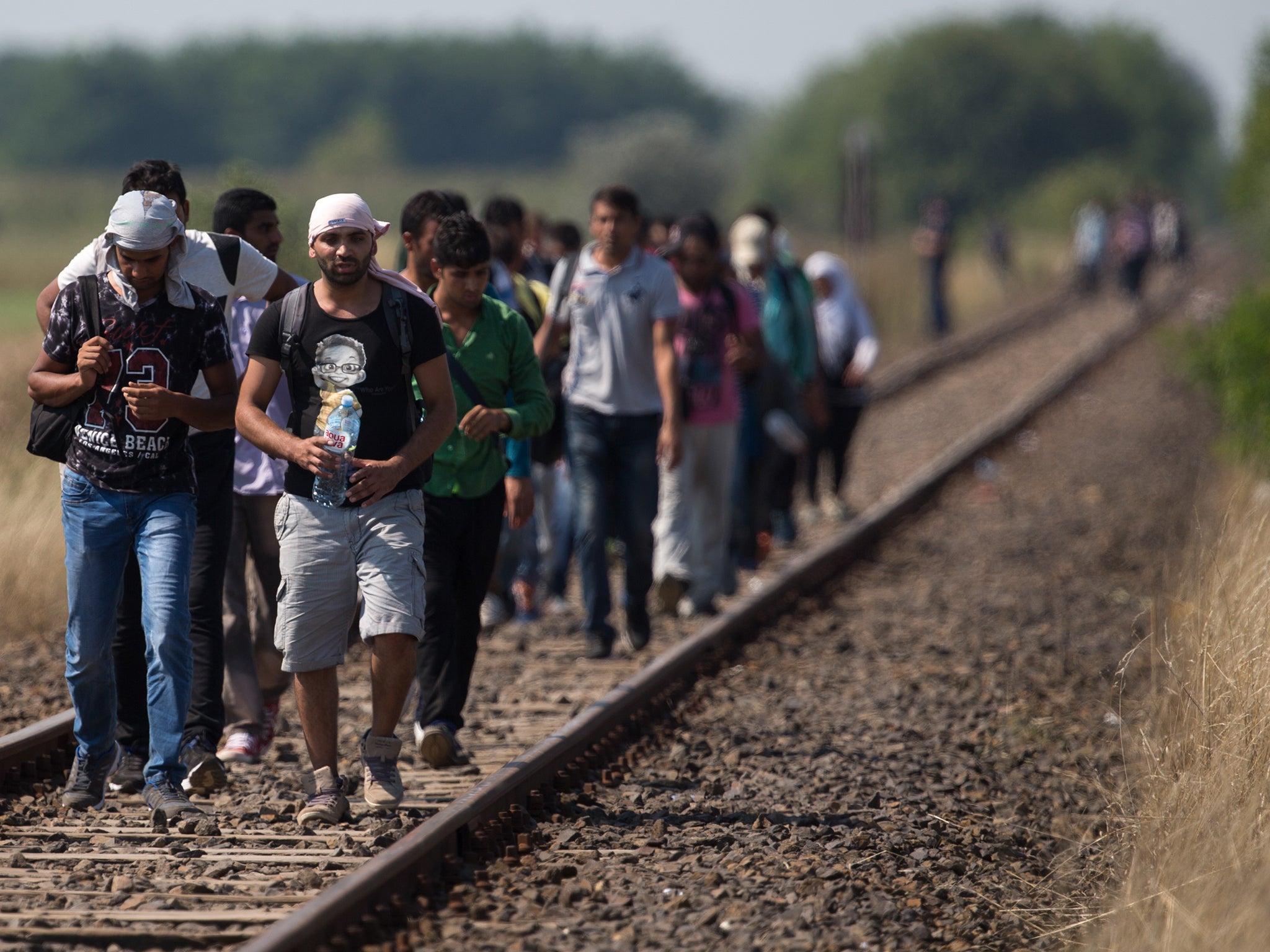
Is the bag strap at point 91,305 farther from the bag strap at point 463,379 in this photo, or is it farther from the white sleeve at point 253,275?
the bag strap at point 463,379

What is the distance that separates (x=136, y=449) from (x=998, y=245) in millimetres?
36437

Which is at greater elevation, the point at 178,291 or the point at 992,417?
the point at 178,291

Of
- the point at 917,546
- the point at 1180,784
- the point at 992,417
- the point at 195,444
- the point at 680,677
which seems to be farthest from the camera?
the point at 992,417

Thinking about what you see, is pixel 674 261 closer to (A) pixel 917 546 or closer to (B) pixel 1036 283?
(A) pixel 917 546

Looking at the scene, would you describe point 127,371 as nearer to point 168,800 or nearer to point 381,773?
point 168,800

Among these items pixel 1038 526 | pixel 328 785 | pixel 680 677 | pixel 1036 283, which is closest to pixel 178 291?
pixel 328 785

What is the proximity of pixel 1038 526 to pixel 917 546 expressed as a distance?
1.32 m

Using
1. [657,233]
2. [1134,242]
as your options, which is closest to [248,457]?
[657,233]

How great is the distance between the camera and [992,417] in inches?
837

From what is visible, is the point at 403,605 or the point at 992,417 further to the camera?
the point at 992,417

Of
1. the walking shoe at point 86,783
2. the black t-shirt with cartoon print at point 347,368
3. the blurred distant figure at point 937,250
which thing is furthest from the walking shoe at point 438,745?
the blurred distant figure at point 937,250

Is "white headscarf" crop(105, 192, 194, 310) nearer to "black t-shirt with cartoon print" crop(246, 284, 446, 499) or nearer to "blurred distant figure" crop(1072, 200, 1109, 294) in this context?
"black t-shirt with cartoon print" crop(246, 284, 446, 499)

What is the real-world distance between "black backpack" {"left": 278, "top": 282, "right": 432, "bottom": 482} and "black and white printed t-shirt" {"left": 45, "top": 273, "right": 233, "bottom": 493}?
14.8 inches

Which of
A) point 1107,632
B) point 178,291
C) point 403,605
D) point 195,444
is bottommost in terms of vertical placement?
point 1107,632
